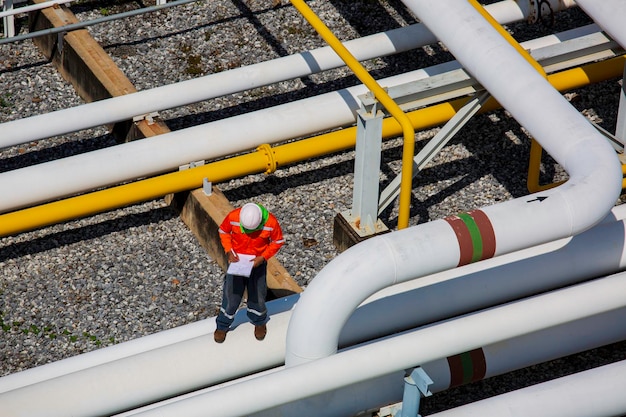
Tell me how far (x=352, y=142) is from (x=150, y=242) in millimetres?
1860

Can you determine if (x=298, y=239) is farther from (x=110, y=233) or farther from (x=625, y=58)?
(x=625, y=58)

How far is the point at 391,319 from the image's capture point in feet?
24.1

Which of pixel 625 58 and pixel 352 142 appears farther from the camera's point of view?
pixel 625 58

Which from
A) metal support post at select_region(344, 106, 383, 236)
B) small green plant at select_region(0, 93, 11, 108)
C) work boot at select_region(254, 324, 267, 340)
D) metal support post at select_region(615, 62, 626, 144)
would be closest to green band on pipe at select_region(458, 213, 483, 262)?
work boot at select_region(254, 324, 267, 340)

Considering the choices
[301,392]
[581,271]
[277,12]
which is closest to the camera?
[301,392]

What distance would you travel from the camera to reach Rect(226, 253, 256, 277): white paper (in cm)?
689

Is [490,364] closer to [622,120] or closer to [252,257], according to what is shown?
[252,257]

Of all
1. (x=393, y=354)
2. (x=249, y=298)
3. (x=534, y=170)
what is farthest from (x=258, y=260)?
(x=534, y=170)

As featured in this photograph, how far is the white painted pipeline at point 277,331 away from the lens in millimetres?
6719

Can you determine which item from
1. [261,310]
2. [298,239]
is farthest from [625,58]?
[261,310]

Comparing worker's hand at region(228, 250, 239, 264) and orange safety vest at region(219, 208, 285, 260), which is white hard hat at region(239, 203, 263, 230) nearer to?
orange safety vest at region(219, 208, 285, 260)

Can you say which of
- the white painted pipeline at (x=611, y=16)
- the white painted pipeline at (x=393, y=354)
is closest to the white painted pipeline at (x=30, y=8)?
the white painted pipeline at (x=611, y=16)

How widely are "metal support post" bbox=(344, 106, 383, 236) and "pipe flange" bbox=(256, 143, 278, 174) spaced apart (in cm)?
74

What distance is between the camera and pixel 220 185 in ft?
31.9
